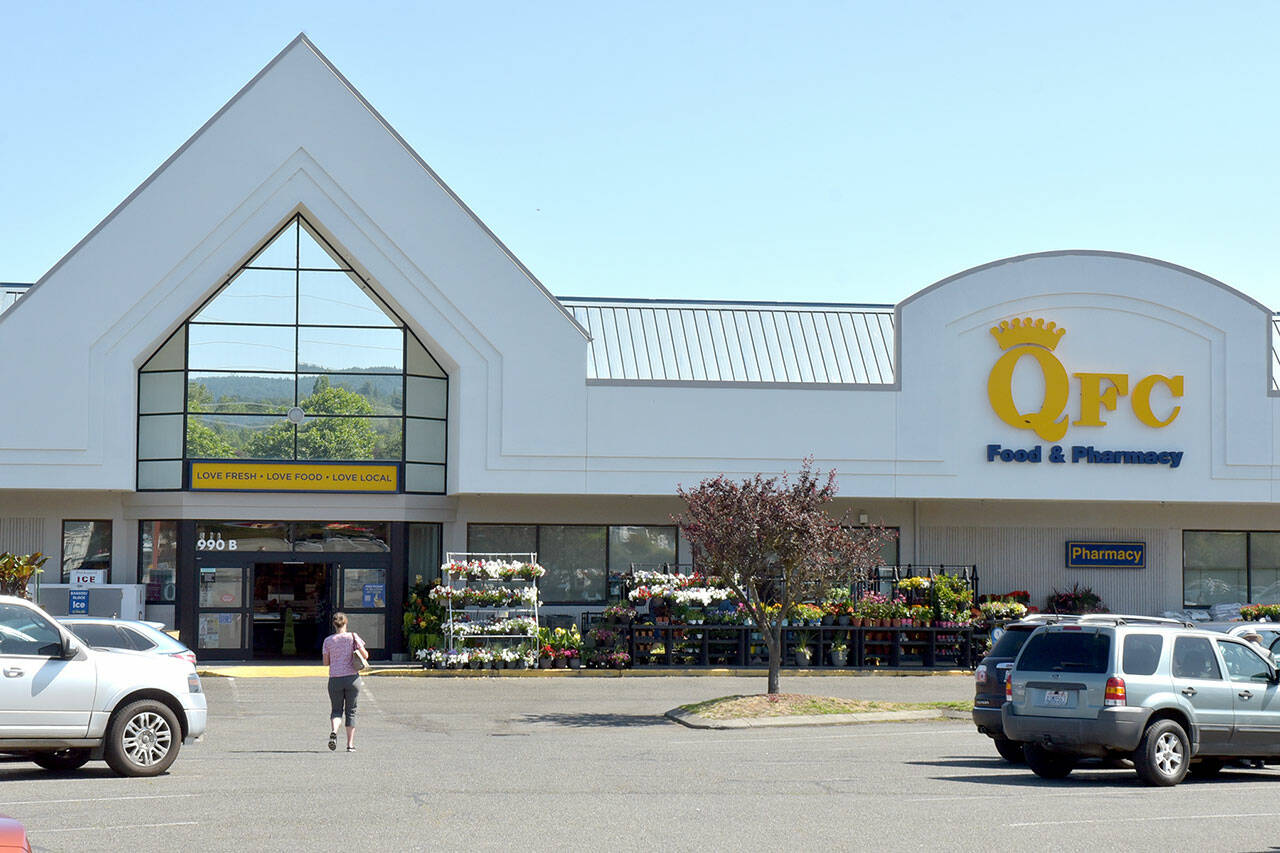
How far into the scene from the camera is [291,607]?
102 ft

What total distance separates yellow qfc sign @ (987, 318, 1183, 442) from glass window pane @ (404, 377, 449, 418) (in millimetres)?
11691

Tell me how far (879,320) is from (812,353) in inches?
94.4

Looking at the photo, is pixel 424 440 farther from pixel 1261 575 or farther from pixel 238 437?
pixel 1261 575

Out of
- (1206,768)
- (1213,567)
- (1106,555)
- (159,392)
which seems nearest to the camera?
(1206,768)

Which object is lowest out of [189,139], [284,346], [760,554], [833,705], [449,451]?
[833,705]

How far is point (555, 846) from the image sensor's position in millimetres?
10547

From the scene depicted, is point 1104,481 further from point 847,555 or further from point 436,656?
point 436,656

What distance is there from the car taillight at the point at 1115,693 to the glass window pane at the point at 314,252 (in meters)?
20.6


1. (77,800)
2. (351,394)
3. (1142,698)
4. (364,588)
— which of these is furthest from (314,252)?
(1142,698)

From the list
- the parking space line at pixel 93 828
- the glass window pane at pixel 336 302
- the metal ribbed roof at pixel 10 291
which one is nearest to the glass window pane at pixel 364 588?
the glass window pane at pixel 336 302

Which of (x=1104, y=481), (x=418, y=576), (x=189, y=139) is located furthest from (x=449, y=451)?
(x=1104, y=481)

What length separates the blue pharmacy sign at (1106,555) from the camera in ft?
113

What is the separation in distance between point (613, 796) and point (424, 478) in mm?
18711

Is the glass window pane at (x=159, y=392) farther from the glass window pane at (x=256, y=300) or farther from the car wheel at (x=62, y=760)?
the car wheel at (x=62, y=760)
